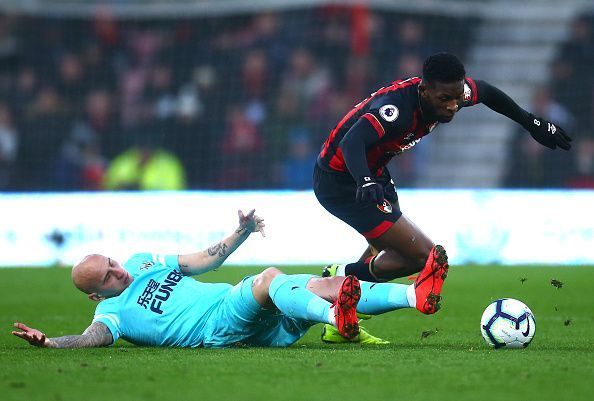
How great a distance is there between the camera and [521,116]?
26.2ft

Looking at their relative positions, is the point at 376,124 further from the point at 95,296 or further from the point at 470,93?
the point at 95,296

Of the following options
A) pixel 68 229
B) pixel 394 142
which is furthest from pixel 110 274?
pixel 68 229

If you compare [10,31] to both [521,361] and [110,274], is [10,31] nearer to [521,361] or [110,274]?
[110,274]

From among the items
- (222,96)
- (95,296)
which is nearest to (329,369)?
(95,296)

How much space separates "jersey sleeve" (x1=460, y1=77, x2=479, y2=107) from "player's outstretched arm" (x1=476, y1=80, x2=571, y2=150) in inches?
3.5

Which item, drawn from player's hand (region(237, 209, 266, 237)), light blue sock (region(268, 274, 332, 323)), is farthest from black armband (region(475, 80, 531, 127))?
light blue sock (region(268, 274, 332, 323))

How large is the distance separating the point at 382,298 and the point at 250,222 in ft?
3.50

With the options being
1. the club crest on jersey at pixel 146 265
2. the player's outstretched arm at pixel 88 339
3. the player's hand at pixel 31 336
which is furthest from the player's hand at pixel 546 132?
the player's hand at pixel 31 336

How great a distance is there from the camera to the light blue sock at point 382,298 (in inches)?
Answer: 261

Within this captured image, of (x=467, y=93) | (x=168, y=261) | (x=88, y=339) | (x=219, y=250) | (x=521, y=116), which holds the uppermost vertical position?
(x=467, y=93)

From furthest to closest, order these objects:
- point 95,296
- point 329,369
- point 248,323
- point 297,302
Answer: point 95,296
point 248,323
point 297,302
point 329,369

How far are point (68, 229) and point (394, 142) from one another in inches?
335

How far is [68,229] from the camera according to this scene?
15211 mm

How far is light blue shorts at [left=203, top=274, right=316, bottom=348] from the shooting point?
22.1ft
